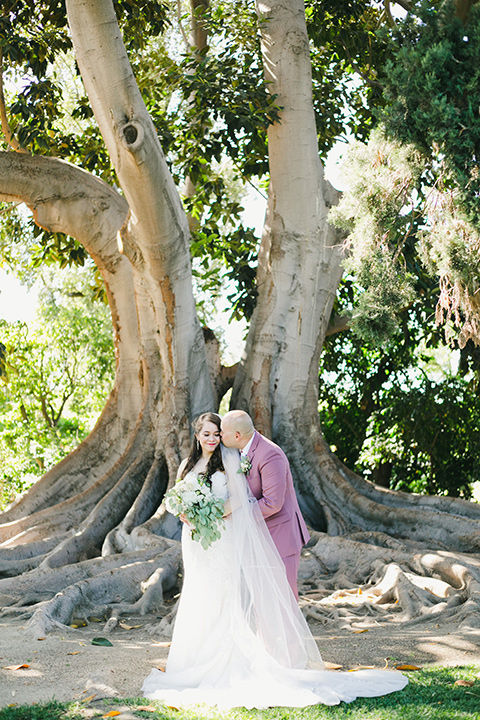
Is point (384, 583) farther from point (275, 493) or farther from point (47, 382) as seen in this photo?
point (47, 382)

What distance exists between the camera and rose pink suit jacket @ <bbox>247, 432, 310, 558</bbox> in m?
4.33

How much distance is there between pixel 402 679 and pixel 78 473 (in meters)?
6.03

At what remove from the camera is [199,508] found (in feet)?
13.9

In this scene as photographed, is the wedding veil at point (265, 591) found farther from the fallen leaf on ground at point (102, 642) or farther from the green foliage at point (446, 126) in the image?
the green foliage at point (446, 126)

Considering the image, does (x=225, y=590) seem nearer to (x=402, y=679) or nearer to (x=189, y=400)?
(x=402, y=679)

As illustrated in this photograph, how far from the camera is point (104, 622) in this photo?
5812 mm

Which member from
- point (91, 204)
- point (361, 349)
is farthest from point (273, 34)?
point (361, 349)

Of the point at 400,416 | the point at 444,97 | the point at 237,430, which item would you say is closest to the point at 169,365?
the point at 237,430

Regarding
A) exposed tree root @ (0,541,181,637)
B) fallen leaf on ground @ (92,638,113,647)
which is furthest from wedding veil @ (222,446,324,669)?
exposed tree root @ (0,541,181,637)

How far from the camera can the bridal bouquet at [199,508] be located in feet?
13.9

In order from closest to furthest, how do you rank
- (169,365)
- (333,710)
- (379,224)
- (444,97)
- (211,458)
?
(333,710)
(211,458)
(444,97)
(379,224)
(169,365)

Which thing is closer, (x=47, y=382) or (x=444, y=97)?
(x=444, y=97)

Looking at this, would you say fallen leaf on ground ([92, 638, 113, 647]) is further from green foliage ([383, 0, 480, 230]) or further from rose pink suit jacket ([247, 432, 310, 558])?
green foliage ([383, 0, 480, 230])

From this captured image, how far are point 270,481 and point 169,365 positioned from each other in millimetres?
3999
